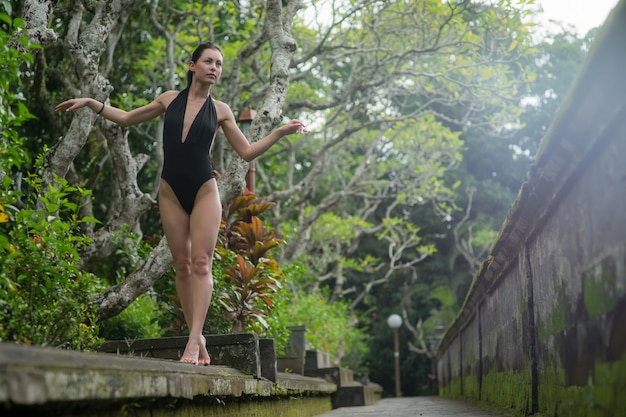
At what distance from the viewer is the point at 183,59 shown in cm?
1631

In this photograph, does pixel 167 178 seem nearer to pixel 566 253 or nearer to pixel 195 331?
pixel 195 331

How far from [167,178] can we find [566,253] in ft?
8.55

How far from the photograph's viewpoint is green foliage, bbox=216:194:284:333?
7.65m

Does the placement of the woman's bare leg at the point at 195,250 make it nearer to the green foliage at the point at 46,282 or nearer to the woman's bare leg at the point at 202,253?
the woman's bare leg at the point at 202,253

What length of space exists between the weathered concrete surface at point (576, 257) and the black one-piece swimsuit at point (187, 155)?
216 centimetres

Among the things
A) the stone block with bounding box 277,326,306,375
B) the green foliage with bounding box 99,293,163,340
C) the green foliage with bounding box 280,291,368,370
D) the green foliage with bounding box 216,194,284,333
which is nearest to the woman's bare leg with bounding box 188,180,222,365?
the green foliage with bounding box 216,194,284,333

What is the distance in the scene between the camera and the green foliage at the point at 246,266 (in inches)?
301

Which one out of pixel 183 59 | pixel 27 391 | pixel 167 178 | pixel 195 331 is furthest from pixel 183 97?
pixel 183 59

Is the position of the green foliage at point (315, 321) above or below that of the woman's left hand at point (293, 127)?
below

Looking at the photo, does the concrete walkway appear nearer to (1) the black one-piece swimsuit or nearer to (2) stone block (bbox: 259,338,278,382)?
(2) stone block (bbox: 259,338,278,382)

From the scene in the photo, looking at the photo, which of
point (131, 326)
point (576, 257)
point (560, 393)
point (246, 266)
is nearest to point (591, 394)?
point (576, 257)

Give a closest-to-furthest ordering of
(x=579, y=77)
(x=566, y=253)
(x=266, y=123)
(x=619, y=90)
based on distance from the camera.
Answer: (x=619, y=90) < (x=579, y=77) < (x=566, y=253) < (x=266, y=123)

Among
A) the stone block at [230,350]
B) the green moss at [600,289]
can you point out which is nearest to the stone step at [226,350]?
the stone block at [230,350]

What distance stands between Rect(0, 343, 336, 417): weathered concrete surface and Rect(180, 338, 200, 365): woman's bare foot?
0.33 metres
